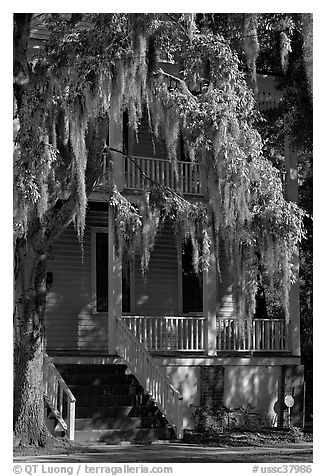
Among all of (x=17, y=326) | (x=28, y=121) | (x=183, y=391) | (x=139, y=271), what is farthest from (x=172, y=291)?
(x=28, y=121)

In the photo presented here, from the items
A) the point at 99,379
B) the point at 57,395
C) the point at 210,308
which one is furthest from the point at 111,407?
the point at 210,308

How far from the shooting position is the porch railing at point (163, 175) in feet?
62.0

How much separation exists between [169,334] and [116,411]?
3.35 m

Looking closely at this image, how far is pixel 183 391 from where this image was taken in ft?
61.0

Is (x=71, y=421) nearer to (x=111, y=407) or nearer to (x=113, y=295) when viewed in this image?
(x=111, y=407)

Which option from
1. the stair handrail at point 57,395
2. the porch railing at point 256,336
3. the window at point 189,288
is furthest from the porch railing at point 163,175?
the stair handrail at point 57,395

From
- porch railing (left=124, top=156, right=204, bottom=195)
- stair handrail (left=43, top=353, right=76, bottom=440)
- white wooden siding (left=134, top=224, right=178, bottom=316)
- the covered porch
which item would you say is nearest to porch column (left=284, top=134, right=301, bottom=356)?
the covered porch

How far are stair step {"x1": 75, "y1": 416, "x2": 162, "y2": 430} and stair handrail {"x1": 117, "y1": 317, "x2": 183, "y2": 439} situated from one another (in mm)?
313

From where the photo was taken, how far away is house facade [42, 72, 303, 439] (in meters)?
17.9

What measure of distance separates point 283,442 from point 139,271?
5.51 m

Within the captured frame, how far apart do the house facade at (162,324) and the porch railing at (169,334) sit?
3cm

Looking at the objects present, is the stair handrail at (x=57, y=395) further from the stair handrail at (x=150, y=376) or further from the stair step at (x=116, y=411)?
the stair handrail at (x=150, y=376)
